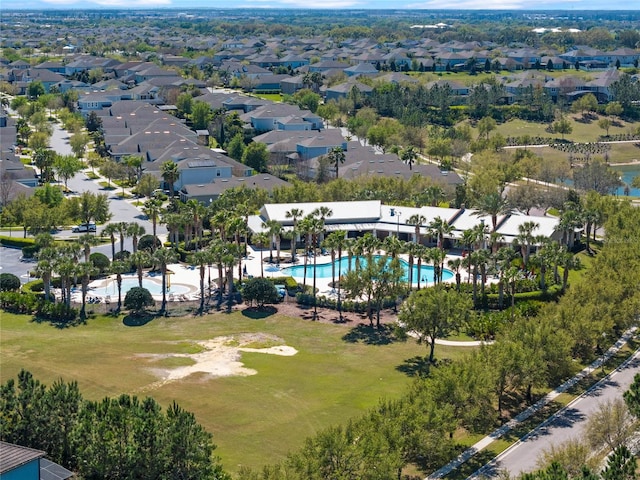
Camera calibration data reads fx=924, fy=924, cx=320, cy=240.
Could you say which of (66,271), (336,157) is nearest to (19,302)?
(66,271)

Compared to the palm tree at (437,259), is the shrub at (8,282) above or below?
below

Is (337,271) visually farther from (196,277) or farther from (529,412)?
(529,412)

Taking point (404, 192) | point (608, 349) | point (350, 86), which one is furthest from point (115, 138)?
point (608, 349)

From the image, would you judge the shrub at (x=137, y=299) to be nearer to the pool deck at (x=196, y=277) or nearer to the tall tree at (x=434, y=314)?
the pool deck at (x=196, y=277)

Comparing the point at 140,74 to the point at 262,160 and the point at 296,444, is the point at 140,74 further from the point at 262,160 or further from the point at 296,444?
the point at 296,444

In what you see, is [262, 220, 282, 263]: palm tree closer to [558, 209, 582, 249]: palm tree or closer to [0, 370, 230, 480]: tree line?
[558, 209, 582, 249]: palm tree

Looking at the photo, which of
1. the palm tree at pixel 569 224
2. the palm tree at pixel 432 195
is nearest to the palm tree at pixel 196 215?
the palm tree at pixel 432 195

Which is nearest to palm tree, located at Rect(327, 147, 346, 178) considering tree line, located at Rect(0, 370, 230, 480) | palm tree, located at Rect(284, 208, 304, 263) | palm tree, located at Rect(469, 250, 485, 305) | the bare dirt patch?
palm tree, located at Rect(284, 208, 304, 263)
